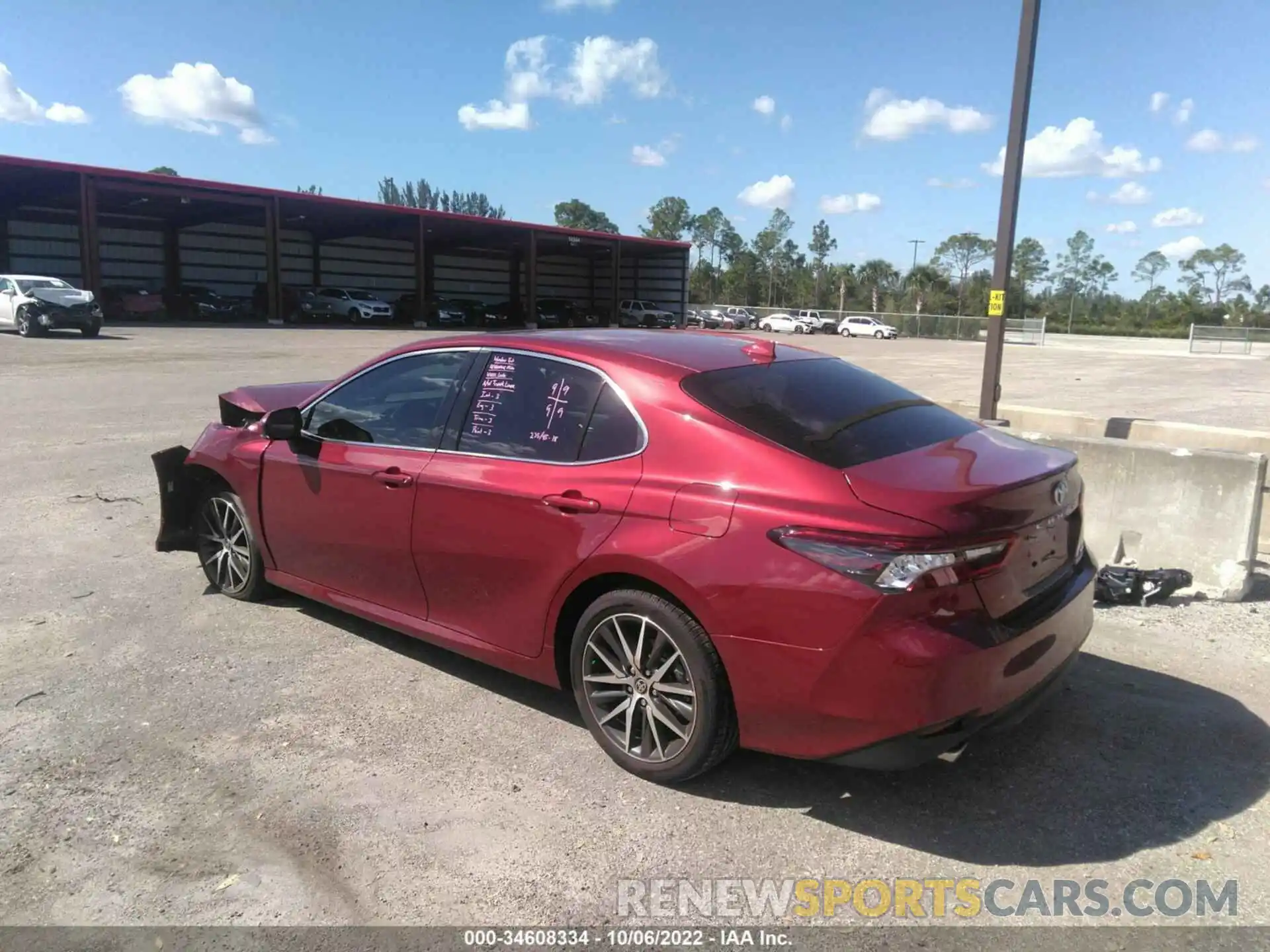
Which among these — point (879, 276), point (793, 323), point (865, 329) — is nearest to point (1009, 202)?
point (865, 329)

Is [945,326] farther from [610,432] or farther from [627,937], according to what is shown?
[627,937]

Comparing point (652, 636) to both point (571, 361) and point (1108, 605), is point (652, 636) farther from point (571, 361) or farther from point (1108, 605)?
point (1108, 605)

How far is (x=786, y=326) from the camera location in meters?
63.2

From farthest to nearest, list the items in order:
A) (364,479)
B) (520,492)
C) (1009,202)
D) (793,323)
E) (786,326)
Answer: (786,326) < (793,323) < (1009,202) < (364,479) < (520,492)

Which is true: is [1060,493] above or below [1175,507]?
above

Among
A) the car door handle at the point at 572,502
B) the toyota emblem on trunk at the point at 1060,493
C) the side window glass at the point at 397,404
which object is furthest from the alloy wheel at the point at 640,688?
the toyota emblem on trunk at the point at 1060,493

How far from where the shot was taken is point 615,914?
266 centimetres

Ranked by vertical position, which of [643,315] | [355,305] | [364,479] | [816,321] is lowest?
[364,479]

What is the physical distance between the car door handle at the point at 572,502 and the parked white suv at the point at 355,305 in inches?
1679

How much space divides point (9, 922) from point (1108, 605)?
527cm

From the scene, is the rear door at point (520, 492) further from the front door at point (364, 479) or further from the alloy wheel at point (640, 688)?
the alloy wheel at point (640, 688)

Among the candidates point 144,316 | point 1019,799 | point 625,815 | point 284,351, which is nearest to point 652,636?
point 625,815

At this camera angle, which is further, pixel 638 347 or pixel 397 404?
pixel 397 404

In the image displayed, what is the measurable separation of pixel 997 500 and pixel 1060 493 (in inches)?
19.9
